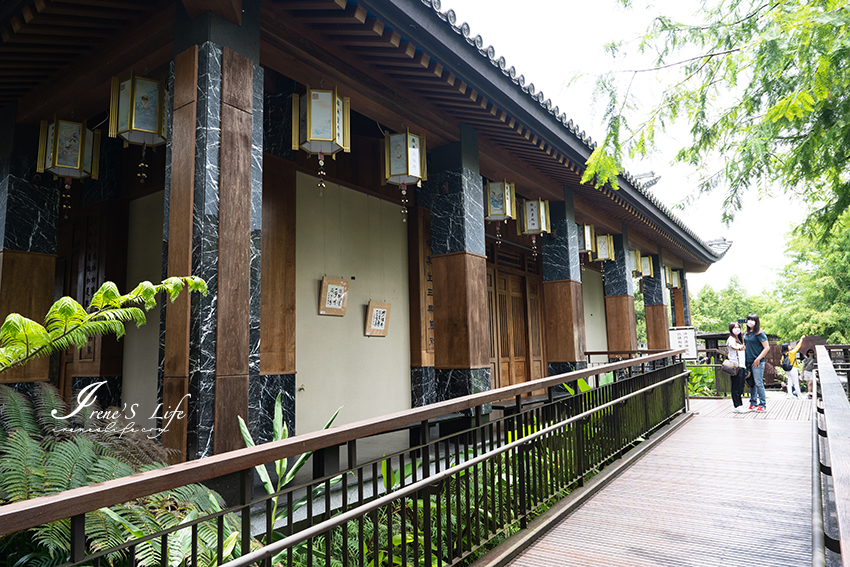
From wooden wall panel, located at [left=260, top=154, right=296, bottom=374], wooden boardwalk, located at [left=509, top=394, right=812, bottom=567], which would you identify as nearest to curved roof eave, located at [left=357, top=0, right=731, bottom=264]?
Answer: wooden wall panel, located at [left=260, top=154, right=296, bottom=374]

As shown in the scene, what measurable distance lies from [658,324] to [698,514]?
1052 cm

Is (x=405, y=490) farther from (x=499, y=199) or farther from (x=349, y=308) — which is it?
(x=499, y=199)

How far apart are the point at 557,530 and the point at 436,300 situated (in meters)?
3.16

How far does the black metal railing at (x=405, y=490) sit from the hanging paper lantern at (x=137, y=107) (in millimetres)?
2718

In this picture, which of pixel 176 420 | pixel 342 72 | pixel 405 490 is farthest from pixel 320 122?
pixel 405 490

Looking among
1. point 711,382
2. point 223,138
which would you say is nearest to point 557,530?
point 223,138

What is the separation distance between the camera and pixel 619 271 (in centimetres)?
1128

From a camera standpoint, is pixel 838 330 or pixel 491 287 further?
pixel 838 330

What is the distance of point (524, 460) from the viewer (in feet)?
12.1

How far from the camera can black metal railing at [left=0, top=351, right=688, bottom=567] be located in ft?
5.18

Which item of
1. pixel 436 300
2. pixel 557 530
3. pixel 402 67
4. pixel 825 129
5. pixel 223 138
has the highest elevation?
pixel 402 67

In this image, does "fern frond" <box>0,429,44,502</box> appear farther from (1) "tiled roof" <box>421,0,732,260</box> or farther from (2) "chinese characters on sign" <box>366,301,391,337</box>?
(2) "chinese characters on sign" <box>366,301,391,337</box>

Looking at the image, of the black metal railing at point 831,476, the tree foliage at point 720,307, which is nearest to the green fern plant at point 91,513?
the black metal railing at point 831,476

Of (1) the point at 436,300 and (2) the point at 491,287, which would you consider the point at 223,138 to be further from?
(2) the point at 491,287
